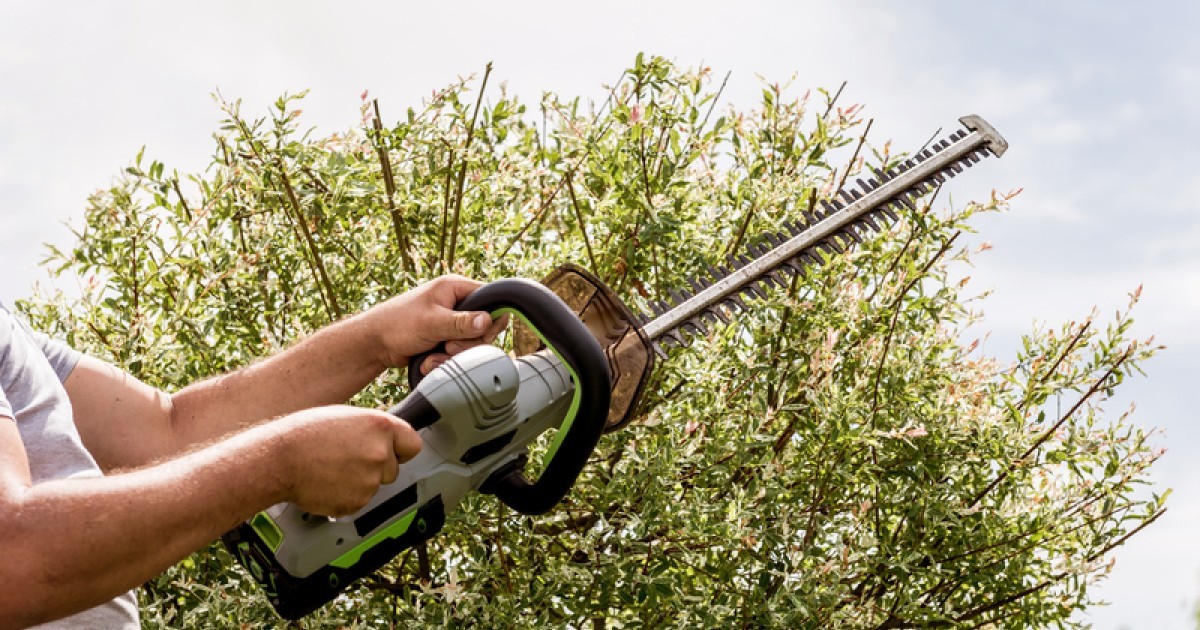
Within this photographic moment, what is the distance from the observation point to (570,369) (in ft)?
8.82

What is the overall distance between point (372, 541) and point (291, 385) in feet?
2.15

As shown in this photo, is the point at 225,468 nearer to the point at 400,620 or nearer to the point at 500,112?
the point at 400,620

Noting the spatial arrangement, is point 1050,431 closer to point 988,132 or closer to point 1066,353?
point 1066,353

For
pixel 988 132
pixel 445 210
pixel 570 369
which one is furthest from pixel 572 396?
pixel 988 132

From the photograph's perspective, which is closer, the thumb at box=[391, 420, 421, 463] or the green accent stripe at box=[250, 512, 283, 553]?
the thumb at box=[391, 420, 421, 463]

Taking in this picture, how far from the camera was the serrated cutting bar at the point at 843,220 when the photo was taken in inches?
126

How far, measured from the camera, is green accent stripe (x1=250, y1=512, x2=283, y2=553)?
2.56 m

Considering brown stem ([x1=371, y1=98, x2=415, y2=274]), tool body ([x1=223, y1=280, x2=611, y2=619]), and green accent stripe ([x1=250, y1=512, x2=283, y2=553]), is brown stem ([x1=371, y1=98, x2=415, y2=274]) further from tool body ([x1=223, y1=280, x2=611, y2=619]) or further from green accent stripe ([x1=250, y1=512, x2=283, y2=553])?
green accent stripe ([x1=250, y1=512, x2=283, y2=553])

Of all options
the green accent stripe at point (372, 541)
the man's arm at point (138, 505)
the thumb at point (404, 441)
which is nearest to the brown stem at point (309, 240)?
the green accent stripe at point (372, 541)

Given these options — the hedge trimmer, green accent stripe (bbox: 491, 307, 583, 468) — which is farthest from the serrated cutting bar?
green accent stripe (bbox: 491, 307, 583, 468)

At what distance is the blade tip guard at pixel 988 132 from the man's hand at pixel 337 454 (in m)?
2.41

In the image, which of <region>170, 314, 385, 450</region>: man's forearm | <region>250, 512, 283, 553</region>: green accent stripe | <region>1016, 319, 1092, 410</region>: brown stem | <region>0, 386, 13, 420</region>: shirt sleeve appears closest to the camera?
<region>0, 386, 13, 420</region>: shirt sleeve

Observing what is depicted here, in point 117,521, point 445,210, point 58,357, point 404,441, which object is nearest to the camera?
point 117,521

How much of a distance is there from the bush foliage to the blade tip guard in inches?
12.7
